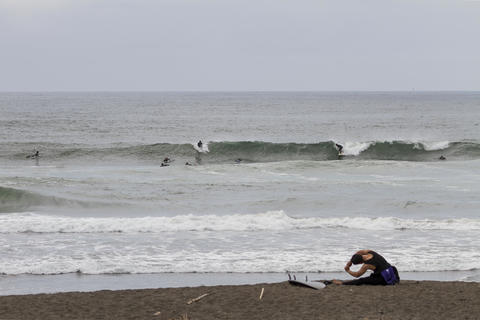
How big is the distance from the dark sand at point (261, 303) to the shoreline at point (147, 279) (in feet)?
2.86

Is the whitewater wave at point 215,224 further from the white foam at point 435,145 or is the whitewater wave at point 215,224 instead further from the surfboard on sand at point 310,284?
the white foam at point 435,145

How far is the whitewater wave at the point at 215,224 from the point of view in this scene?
17.0m

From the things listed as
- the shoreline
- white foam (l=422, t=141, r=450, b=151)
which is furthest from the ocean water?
white foam (l=422, t=141, r=450, b=151)

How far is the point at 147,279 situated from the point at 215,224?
5447 mm

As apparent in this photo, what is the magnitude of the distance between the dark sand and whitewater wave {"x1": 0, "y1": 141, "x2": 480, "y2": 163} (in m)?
29.6

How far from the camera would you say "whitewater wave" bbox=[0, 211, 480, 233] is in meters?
17.0

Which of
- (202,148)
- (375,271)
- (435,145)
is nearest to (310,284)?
(375,271)

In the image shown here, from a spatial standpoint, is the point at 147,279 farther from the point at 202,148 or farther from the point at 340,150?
the point at 202,148

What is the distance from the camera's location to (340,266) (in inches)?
511

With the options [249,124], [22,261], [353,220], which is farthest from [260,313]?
[249,124]

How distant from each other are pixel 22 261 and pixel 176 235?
4147 mm

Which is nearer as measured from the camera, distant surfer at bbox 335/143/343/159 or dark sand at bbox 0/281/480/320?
dark sand at bbox 0/281/480/320

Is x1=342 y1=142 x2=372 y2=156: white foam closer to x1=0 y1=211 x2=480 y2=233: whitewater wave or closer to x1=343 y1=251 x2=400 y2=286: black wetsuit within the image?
x1=0 y1=211 x2=480 y2=233: whitewater wave

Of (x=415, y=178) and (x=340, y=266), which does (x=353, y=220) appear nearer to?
(x=340, y=266)
